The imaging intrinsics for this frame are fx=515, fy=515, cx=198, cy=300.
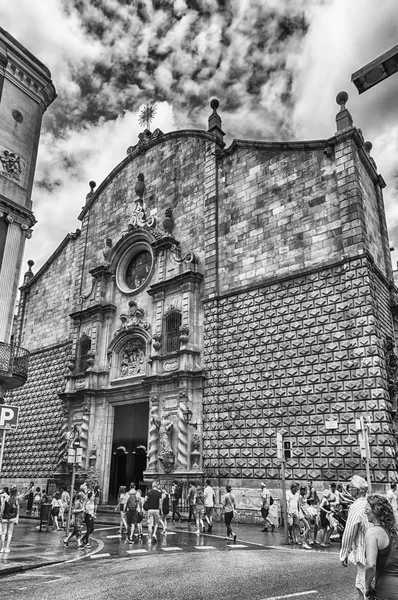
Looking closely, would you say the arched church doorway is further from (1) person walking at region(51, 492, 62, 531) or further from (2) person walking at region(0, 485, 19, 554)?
(2) person walking at region(0, 485, 19, 554)

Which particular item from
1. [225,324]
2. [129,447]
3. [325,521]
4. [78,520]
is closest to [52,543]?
[78,520]

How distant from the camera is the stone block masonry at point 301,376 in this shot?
16906 mm

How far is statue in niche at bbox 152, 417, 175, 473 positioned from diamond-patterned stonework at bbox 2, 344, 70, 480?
8408 mm

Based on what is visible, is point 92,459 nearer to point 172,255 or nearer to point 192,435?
point 192,435

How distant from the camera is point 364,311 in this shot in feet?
57.8

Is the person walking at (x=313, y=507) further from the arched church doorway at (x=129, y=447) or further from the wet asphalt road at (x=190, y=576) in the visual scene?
the arched church doorway at (x=129, y=447)

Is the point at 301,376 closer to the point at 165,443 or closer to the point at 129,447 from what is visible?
the point at 165,443

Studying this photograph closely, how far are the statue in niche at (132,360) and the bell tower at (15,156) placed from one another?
7192 millimetres

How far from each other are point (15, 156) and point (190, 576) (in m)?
16.5

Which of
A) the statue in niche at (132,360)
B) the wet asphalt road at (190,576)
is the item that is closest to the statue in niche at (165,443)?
the statue in niche at (132,360)

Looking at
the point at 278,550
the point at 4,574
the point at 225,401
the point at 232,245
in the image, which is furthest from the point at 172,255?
the point at 4,574

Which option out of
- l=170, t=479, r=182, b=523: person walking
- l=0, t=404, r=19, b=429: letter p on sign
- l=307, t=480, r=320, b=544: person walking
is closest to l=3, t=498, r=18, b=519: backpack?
l=0, t=404, r=19, b=429: letter p on sign

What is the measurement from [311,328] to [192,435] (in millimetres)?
6861

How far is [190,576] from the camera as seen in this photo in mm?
8719
